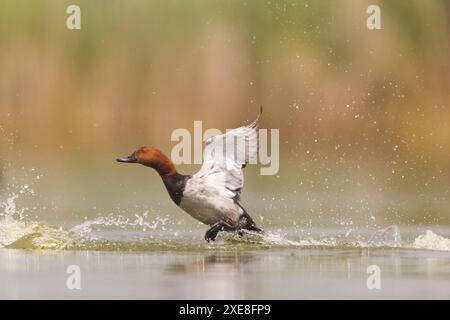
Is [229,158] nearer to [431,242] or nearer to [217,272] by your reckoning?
[431,242]

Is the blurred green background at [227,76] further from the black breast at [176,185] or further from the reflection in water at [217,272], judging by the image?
the reflection in water at [217,272]

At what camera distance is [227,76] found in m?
26.2

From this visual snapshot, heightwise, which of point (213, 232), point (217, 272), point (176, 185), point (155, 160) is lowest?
point (217, 272)

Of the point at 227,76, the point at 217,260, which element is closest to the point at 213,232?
the point at 217,260

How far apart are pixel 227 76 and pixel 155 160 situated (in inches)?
549

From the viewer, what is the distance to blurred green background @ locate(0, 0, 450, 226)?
25.5 metres

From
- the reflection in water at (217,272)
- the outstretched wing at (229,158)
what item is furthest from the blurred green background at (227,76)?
the reflection in water at (217,272)

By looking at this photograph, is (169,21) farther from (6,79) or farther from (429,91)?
(429,91)

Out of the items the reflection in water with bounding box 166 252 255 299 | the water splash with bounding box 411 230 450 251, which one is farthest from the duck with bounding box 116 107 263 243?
the water splash with bounding box 411 230 450 251

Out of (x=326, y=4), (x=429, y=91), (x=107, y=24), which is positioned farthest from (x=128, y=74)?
(x=429, y=91)

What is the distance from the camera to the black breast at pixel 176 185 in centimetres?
1208

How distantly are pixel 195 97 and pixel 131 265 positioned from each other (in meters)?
15.7

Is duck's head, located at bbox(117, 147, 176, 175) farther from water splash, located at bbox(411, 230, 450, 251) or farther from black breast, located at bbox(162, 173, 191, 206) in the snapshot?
water splash, located at bbox(411, 230, 450, 251)

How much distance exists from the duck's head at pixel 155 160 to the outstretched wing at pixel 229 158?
261 mm
